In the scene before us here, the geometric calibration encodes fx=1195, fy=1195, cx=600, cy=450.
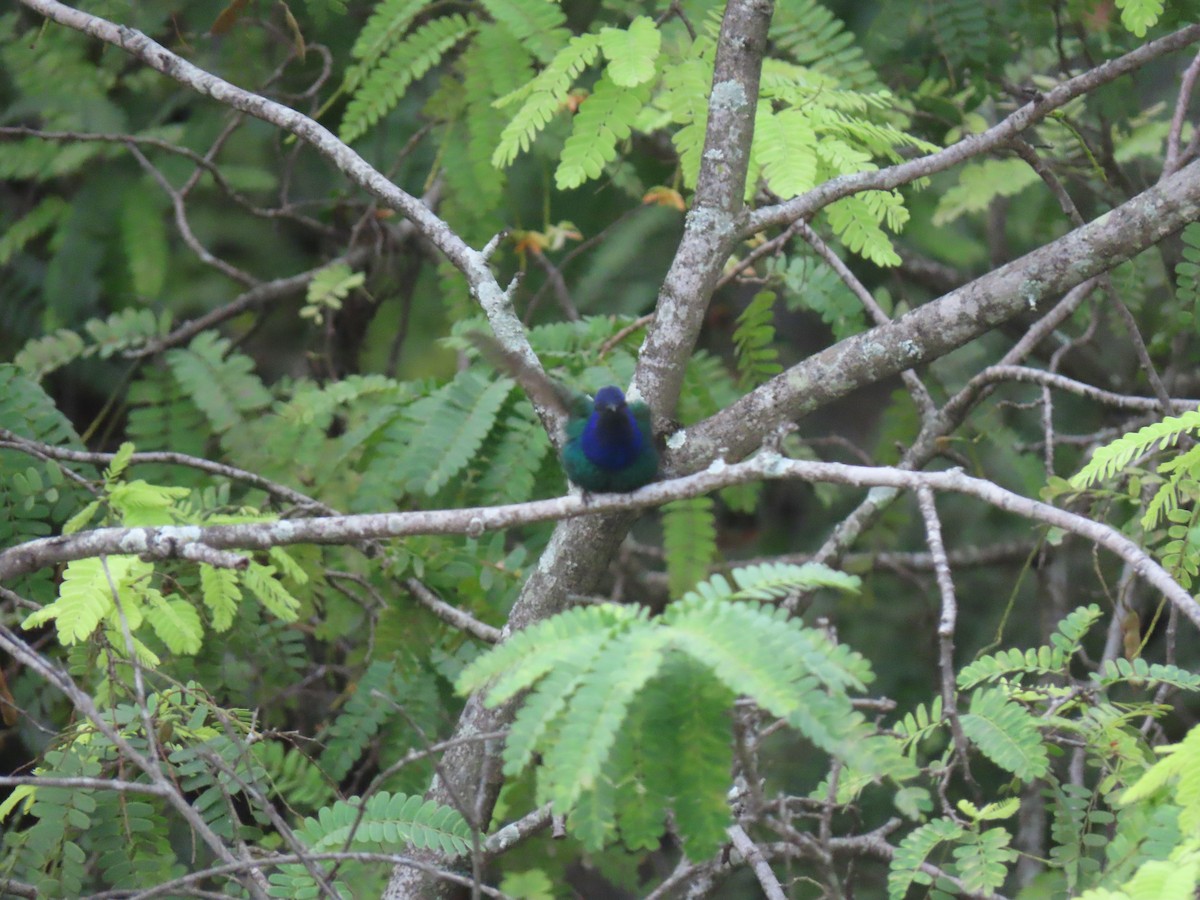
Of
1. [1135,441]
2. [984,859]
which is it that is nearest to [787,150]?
[1135,441]

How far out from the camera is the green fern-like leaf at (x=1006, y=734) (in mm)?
2564

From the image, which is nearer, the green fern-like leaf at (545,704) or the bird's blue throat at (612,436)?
the green fern-like leaf at (545,704)

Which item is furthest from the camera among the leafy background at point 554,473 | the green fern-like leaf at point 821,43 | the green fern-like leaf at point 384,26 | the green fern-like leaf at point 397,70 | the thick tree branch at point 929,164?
the green fern-like leaf at point 821,43

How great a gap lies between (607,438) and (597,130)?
0.97 m

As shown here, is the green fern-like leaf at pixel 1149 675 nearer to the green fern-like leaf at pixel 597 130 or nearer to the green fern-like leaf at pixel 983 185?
the green fern-like leaf at pixel 597 130

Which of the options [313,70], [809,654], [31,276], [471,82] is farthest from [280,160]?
[809,654]

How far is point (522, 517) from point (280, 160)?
408 cm

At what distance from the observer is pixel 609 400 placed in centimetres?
363

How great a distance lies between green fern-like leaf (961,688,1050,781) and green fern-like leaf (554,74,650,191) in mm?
1913

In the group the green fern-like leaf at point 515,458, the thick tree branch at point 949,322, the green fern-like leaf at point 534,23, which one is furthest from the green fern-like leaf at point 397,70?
the thick tree branch at point 949,322

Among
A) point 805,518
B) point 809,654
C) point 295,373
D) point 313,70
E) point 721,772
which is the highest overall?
point 313,70

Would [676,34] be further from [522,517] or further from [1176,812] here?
[1176,812]

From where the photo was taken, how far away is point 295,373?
24.4 feet

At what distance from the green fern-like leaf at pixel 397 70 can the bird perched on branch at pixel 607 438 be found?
160 cm
